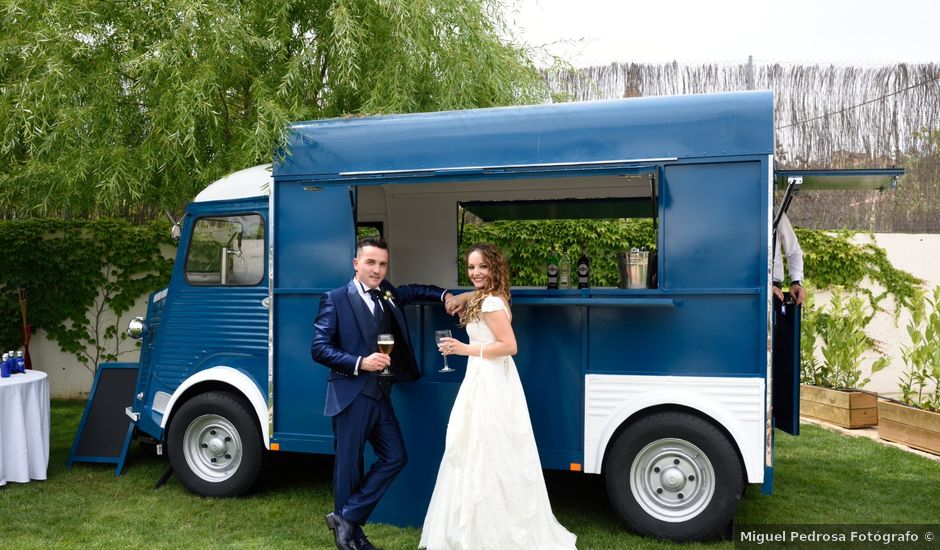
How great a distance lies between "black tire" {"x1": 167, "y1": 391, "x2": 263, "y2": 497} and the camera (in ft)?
18.3

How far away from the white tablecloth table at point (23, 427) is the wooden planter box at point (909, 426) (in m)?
7.27

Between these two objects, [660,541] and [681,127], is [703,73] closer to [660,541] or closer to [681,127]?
[681,127]

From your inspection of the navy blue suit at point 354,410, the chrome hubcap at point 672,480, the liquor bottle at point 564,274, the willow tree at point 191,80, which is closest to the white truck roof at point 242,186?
the willow tree at point 191,80

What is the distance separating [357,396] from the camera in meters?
4.38

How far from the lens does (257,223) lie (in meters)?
5.62

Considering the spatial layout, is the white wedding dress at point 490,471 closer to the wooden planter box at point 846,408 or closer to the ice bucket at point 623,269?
the ice bucket at point 623,269

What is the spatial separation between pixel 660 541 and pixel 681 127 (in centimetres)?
242

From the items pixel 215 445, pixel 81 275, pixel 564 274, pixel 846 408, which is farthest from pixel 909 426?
pixel 81 275

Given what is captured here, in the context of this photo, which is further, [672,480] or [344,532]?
[672,480]

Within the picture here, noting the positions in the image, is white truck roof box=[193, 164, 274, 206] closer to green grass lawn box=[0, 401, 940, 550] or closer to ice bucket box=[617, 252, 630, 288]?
green grass lawn box=[0, 401, 940, 550]

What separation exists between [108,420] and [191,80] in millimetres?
3005

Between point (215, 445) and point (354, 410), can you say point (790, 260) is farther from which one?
point (215, 445)

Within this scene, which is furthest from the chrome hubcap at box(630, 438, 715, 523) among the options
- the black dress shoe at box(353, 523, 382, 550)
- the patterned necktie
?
the patterned necktie

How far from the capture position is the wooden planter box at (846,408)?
7.87m
